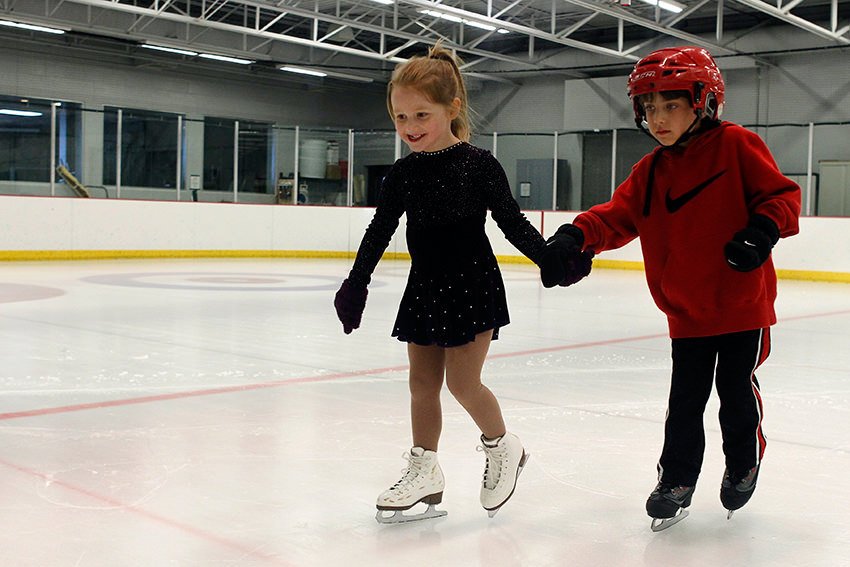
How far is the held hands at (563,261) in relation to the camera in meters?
2.16

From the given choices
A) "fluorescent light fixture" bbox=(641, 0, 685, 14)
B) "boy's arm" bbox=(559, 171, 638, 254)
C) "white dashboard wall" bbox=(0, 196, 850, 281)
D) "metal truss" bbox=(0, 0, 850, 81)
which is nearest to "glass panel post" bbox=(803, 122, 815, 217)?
"metal truss" bbox=(0, 0, 850, 81)

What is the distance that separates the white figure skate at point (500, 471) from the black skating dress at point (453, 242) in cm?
28

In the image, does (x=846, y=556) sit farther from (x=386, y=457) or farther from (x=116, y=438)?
(x=116, y=438)

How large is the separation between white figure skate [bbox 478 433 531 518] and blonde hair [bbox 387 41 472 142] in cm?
74

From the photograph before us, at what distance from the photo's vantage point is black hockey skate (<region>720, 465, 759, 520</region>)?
88.4 inches

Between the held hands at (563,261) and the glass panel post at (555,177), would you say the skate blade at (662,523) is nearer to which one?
the held hands at (563,261)

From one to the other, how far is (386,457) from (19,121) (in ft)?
37.5

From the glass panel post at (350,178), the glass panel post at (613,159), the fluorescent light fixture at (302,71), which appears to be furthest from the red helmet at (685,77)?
the fluorescent light fixture at (302,71)

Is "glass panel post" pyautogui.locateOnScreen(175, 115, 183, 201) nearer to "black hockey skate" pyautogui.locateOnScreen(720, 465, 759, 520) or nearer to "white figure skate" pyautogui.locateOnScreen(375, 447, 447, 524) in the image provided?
"white figure skate" pyautogui.locateOnScreen(375, 447, 447, 524)

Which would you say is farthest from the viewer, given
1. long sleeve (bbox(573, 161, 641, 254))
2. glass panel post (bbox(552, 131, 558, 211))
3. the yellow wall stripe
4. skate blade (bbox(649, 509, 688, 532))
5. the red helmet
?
glass panel post (bbox(552, 131, 558, 211))

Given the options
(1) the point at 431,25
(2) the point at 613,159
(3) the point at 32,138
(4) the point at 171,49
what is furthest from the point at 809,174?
(4) the point at 171,49

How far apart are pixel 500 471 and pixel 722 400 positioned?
1.70 feet

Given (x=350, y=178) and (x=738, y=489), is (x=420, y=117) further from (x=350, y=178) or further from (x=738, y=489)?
(x=350, y=178)

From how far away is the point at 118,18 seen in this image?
58.3 ft
